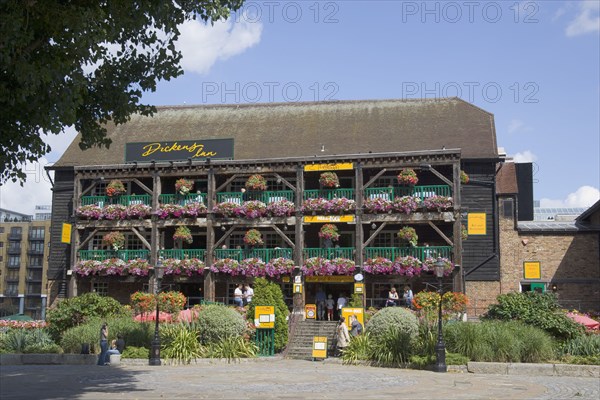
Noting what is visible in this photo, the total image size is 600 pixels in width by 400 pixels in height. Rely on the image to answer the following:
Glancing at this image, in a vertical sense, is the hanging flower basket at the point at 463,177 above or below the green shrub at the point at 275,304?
above

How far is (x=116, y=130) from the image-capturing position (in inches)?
1499

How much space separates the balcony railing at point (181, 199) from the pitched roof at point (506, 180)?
559 inches

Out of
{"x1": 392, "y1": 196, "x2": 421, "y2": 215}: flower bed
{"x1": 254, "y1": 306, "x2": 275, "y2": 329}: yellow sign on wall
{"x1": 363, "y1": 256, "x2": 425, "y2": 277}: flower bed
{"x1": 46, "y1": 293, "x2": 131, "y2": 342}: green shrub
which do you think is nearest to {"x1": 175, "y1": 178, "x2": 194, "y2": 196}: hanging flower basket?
{"x1": 363, "y1": 256, "x2": 425, "y2": 277}: flower bed

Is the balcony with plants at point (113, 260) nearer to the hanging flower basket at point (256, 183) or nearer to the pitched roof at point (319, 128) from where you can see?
the pitched roof at point (319, 128)

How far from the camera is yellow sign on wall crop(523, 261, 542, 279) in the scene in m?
31.8

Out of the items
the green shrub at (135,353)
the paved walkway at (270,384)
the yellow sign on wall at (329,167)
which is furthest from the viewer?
the yellow sign on wall at (329,167)

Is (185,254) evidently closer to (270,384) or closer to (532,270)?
(532,270)

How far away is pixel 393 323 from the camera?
20.0m

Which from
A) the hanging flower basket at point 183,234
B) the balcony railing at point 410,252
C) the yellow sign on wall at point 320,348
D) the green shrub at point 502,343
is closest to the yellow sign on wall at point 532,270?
the balcony railing at point 410,252

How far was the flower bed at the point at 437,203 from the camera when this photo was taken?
29547 millimetres

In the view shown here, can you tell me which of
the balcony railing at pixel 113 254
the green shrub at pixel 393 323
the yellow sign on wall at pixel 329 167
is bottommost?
the green shrub at pixel 393 323

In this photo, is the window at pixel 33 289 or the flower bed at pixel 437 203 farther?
the window at pixel 33 289

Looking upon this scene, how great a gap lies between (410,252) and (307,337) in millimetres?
7224

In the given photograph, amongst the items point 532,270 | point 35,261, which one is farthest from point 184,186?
point 35,261
